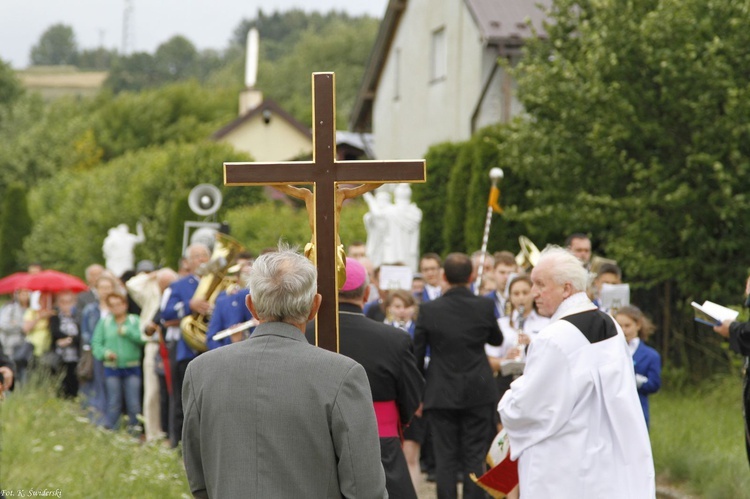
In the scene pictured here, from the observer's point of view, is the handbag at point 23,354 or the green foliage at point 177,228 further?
the green foliage at point 177,228

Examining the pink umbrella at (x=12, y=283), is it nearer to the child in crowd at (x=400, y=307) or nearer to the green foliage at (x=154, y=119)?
the child in crowd at (x=400, y=307)

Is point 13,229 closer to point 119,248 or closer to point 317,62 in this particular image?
point 119,248

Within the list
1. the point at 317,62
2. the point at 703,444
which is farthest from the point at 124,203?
the point at 317,62

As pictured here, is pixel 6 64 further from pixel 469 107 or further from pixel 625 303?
pixel 625 303

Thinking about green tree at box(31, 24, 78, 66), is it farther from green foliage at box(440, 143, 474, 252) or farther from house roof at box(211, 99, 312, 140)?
green foliage at box(440, 143, 474, 252)

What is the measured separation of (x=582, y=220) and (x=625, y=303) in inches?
324

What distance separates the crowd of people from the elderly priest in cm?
2

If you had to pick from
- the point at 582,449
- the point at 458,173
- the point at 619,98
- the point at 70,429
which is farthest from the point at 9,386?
the point at 458,173

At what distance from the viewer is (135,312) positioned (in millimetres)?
15312

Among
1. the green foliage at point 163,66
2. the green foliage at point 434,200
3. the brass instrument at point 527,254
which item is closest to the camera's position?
the brass instrument at point 527,254

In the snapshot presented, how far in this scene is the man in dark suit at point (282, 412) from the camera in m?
4.20

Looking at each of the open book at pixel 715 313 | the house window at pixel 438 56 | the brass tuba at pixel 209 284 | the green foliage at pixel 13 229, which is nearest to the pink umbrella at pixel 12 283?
the brass tuba at pixel 209 284

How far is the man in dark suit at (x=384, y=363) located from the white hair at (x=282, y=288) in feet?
7.34

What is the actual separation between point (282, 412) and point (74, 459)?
621cm
